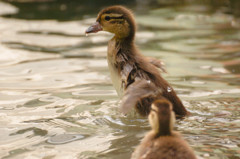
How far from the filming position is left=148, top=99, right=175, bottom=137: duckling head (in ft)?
12.7

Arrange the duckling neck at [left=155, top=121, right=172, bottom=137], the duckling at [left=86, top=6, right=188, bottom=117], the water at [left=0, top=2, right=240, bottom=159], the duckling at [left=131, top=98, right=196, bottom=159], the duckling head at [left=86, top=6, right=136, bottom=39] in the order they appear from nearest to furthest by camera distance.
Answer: the duckling at [left=131, top=98, right=196, bottom=159], the duckling neck at [left=155, top=121, right=172, bottom=137], the water at [left=0, top=2, right=240, bottom=159], the duckling at [left=86, top=6, right=188, bottom=117], the duckling head at [left=86, top=6, right=136, bottom=39]

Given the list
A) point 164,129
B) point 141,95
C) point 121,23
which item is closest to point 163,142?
point 164,129

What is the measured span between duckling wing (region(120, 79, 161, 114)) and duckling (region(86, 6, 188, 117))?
0.9 inches

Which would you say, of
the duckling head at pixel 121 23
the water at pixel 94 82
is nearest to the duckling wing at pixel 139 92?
the water at pixel 94 82

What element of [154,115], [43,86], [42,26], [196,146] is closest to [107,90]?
[43,86]

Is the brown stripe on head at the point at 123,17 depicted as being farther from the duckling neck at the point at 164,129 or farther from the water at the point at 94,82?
the duckling neck at the point at 164,129

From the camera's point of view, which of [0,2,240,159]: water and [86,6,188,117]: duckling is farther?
[86,6,188,117]: duckling

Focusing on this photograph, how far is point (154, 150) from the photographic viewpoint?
3.84 metres

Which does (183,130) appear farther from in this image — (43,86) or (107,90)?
(43,86)

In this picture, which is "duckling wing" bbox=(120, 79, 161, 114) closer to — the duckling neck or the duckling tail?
the duckling tail

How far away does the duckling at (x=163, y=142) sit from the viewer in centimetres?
378

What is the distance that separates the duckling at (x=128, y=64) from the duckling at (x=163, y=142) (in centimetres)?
143

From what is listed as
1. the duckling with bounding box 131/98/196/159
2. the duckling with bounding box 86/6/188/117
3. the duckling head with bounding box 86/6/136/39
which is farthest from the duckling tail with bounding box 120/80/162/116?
the duckling with bounding box 131/98/196/159

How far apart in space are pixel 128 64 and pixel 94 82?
1.68 meters
